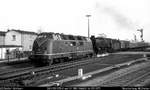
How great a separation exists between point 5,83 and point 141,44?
7289 centimetres

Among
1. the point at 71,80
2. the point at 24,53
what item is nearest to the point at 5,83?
the point at 71,80

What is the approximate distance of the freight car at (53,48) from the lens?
80.9 ft

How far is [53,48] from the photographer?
25.3 metres

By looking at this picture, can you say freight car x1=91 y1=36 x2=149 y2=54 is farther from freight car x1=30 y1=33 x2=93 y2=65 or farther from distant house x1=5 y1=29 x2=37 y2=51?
distant house x1=5 y1=29 x2=37 y2=51

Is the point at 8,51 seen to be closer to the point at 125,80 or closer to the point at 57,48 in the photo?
the point at 57,48

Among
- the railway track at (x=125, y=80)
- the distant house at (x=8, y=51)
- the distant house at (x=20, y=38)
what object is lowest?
the railway track at (x=125, y=80)

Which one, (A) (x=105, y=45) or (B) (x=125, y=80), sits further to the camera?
(A) (x=105, y=45)

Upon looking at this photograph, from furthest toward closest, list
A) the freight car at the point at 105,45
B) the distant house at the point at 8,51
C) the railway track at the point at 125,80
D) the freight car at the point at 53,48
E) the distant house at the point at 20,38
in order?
the distant house at the point at 20,38, the freight car at the point at 105,45, the distant house at the point at 8,51, the freight car at the point at 53,48, the railway track at the point at 125,80

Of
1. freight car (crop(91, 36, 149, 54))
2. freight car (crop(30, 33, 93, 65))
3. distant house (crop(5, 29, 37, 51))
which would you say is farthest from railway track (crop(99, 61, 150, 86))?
distant house (crop(5, 29, 37, 51))

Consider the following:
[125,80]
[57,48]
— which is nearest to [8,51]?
[57,48]

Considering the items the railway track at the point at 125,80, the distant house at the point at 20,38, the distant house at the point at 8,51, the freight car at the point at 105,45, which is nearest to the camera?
the railway track at the point at 125,80

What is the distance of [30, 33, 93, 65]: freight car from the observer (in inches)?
971

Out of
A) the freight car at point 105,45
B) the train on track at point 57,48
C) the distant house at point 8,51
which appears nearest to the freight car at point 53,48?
the train on track at point 57,48

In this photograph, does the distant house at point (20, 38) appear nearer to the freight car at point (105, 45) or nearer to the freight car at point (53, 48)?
the freight car at point (105, 45)
